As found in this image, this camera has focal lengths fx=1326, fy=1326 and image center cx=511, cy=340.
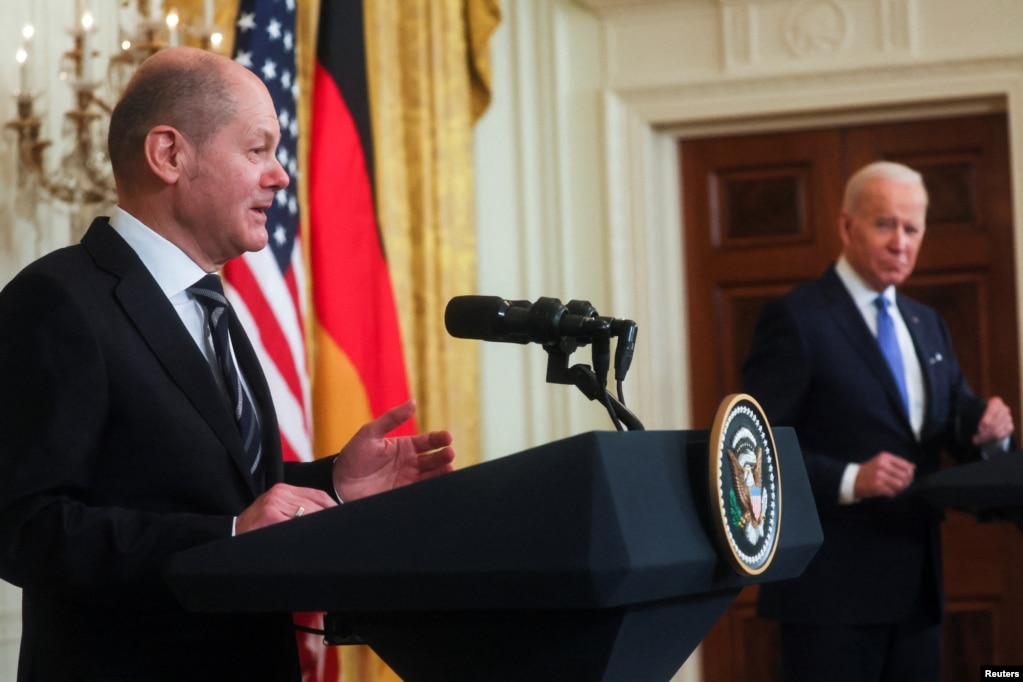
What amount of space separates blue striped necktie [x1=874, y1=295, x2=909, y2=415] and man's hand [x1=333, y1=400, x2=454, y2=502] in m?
2.17

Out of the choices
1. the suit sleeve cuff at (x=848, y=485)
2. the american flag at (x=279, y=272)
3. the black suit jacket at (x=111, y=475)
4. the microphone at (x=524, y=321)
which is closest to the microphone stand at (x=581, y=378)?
the microphone at (x=524, y=321)

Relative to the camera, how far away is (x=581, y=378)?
1538 mm

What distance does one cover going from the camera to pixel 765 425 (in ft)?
4.96

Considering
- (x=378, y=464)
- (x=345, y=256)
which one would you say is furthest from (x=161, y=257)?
(x=345, y=256)

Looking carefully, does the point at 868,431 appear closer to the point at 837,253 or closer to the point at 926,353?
the point at 926,353

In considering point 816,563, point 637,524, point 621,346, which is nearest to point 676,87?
point 816,563

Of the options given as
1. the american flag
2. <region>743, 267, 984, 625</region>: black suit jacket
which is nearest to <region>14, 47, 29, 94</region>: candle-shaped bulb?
the american flag

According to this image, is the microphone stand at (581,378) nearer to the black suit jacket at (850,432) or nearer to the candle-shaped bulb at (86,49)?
the black suit jacket at (850,432)

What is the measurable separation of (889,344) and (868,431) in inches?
11.8

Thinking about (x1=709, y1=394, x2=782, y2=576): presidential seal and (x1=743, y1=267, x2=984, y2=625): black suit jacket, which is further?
(x1=743, y1=267, x2=984, y2=625): black suit jacket

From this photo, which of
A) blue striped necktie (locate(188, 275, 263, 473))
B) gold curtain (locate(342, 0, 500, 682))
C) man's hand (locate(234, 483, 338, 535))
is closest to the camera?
man's hand (locate(234, 483, 338, 535))

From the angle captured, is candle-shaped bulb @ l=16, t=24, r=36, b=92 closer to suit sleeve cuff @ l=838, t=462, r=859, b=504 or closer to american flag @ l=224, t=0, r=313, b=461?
american flag @ l=224, t=0, r=313, b=461

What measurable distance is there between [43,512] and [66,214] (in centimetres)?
212

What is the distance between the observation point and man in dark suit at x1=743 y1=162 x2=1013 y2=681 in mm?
3514
